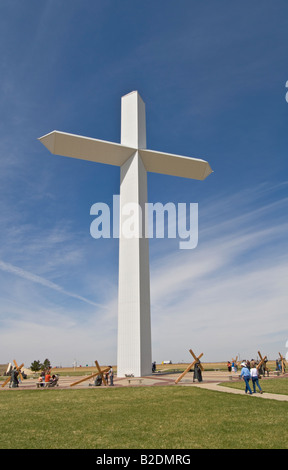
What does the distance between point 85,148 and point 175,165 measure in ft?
26.5

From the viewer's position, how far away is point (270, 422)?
9273 mm

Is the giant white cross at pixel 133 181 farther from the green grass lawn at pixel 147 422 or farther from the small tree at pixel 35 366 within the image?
the small tree at pixel 35 366

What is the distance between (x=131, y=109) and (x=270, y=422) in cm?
2790

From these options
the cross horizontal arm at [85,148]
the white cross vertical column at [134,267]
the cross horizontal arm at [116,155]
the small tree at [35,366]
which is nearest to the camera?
the white cross vertical column at [134,267]

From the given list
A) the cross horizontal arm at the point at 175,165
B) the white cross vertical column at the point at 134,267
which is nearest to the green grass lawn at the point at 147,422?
the white cross vertical column at the point at 134,267

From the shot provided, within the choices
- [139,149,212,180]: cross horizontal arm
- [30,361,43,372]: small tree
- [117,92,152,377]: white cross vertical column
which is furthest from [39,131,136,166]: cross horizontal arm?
[30,361,43,372]: small tree

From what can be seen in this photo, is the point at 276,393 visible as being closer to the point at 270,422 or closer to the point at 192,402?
the point at 192,402

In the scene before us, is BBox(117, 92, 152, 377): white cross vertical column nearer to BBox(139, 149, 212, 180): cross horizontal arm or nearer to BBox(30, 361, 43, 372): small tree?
BBox(139, 149, 212, 180): cross horizontal arm

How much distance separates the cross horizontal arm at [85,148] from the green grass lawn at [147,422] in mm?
19421

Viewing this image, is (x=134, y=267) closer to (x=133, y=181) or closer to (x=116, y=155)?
(x=133, y=181)

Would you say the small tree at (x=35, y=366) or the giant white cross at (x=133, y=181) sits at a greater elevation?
the giant white cross at (x=133, y=181)

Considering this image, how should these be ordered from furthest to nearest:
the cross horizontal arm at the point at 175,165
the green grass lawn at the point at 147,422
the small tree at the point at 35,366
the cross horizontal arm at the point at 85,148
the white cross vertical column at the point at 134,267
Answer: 1. the small tree at the point at 35,366
2. the cross horizontal arm at the point at 175,165
3. the cross horizontal arm at the point at 85,148
4. the white cross vertical column at the point at 134,267
5. the green grass lawn at the point at 147,422

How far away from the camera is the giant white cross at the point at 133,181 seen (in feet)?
85.1
